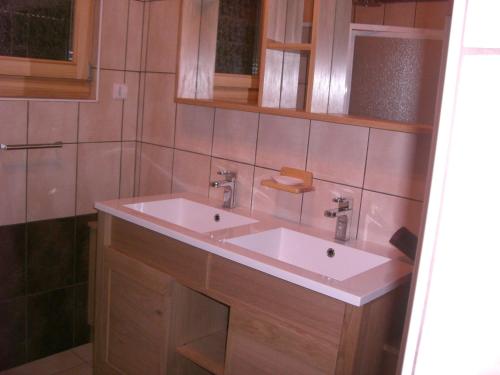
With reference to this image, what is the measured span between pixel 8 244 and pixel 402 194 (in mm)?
1614

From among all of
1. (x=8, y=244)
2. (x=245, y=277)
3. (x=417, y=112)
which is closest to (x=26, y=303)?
(x=8, y=244)

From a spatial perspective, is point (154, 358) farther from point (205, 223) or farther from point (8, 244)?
point (8, 244)

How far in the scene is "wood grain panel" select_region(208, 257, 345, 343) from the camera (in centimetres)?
137

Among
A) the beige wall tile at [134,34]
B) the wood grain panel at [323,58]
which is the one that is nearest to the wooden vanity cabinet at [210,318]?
the wood grain panel at [323,58]

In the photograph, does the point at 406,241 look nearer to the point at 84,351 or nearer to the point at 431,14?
the point at 431,14

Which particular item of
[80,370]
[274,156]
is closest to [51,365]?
[80,370]

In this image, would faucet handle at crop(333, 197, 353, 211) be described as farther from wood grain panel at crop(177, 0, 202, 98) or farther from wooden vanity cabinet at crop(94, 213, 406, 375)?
wood grain panel at crop(177, 0, 202, 98)

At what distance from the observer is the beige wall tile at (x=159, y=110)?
7.93 feet

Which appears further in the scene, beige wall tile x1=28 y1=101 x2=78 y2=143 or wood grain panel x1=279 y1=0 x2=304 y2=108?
beige wall tile x1=28 y1=101 x2=78 y2=143

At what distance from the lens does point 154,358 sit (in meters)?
1.89

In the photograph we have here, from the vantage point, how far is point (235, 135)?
2.17m

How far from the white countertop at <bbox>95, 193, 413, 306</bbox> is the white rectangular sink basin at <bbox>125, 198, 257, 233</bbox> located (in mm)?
37

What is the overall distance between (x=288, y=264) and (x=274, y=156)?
2.11ft

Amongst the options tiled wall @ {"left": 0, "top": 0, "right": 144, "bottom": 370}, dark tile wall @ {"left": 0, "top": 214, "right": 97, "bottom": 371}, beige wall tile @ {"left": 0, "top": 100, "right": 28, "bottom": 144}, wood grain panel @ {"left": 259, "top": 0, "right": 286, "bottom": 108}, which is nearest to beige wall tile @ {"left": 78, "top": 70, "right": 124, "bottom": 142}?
tiled wall @ {"left": 0, "top": 0, "right": 144, "bottom": 370}
